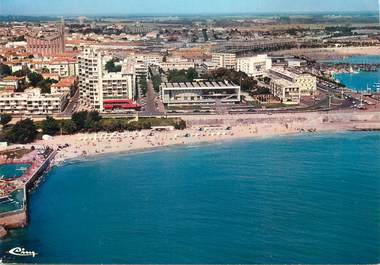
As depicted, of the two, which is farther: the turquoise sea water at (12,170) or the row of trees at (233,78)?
the row of trees at (233,78)

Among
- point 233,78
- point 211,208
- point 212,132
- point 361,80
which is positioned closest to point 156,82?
point 233,78

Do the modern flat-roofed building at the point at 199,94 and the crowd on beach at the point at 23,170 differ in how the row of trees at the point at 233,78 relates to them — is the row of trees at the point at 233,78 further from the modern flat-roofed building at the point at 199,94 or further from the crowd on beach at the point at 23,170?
the crowd on beach at the point at 23,170

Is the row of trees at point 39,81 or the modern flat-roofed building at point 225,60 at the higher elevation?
the modern flat-roofed building at point 225,60

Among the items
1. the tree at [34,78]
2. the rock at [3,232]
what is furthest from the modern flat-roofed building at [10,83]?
the rock at [3,232]

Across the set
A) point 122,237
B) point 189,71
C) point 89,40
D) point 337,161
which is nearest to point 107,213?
point 122,237

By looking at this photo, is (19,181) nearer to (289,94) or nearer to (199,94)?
(199,94)

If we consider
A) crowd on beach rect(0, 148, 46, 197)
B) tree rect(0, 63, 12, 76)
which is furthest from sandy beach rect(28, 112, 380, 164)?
tree rect(0, 63, 12, 76)

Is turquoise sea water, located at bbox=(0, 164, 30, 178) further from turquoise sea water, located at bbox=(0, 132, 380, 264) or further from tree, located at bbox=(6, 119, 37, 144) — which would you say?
tree, located at bbox=(6, 119, 37, 144)

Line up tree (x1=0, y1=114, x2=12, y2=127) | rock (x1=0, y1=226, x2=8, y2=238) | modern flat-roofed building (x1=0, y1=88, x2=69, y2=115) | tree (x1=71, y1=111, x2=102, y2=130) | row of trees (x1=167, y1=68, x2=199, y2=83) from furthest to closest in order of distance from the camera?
row of trees (x1=167, y1=68, x2=199, y2=83)
modern flat-roofed building (x1=0, y1=88, x2=69, y2=115)
tree (x1=0, y1=114, x2=12, y2=127)
tree (x1=71, y1=111, x2=102, y2=130)
rock (x1=0, y1=226, x2=8, y2=238)
